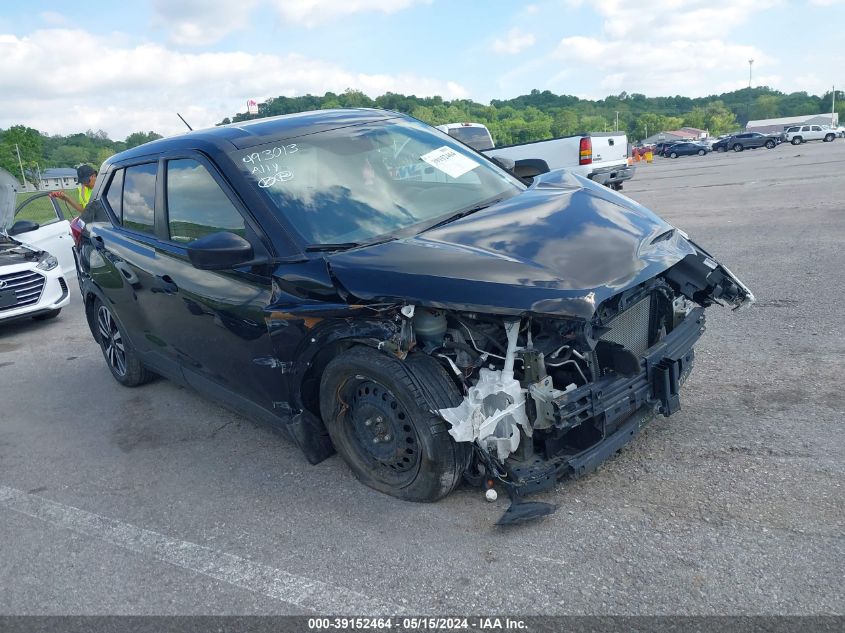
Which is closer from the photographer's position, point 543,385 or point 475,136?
point 543,385

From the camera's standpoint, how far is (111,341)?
5723 millimetres

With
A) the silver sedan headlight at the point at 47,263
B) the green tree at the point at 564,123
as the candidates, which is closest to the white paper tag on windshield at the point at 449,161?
the silver sedan headlight at the point at 47,263

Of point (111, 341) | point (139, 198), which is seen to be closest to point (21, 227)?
point (111, 341)

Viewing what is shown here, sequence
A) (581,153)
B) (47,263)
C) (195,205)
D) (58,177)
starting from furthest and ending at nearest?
(58,177) → (581,153) → (47,263) → (195,205)

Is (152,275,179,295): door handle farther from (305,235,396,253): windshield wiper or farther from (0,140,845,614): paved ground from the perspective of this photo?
(305,235,396,253): windshield wiper

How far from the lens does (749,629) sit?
230 centimetres

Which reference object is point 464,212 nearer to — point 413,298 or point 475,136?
point 413,298

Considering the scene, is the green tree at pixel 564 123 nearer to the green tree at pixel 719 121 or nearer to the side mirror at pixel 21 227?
the green tree at pixel 719 121

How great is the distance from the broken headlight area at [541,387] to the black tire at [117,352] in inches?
128

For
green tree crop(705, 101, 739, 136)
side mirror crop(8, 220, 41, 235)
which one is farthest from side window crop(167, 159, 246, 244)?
green tree crop(705, 101, 739, 136)

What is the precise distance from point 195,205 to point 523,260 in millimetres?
2085

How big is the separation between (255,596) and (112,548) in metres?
0.96

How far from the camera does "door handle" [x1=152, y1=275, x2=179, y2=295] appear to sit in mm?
4129

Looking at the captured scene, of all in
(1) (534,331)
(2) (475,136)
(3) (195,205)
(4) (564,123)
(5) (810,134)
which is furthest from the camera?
(4) (564,123)
